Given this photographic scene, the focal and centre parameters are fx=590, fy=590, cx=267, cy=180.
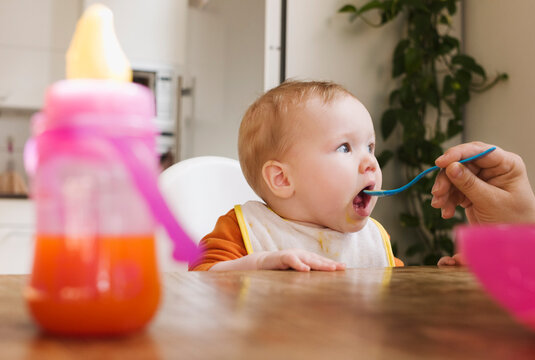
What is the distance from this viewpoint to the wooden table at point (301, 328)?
0.86ft

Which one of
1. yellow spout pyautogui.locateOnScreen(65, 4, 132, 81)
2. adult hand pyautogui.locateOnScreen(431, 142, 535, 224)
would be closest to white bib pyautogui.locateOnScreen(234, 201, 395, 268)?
adult hand pyautogui.locateOnScreen(431, 142, 535, 224)

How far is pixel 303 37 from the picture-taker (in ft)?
9.07

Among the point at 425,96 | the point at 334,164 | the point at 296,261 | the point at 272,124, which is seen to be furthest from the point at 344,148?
the point at 425,96

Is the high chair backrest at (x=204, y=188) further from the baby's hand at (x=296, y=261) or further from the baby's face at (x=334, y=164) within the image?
the baby's hand at (x=296, y=261)

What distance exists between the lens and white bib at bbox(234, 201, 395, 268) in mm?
1217

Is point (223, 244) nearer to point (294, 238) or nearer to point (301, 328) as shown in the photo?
point (294, 238)

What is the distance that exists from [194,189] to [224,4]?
2024 millimetres

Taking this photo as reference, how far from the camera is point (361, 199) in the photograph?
1.24 meters

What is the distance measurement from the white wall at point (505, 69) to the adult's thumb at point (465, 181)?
65.1 inches

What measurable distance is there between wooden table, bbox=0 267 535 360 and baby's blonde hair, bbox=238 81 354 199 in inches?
29.7

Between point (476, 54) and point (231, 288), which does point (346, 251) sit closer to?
point (231, 288)

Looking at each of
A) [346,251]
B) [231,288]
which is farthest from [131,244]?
[346,251]

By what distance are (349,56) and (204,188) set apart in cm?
173

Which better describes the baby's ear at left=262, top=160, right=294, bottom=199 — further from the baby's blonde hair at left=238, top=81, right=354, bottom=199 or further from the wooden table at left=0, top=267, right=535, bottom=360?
the wooden table at left=0, top=267, right=535, bottom=360
